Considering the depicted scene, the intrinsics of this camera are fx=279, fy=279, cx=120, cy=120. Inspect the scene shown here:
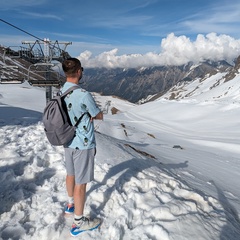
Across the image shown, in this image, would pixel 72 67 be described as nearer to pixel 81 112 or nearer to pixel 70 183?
pixel 81 112

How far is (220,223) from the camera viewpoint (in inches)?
200

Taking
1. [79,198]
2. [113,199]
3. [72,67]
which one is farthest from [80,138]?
[113,199]

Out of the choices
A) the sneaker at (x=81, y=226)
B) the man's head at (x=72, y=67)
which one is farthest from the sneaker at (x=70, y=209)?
the man's head at (x=72, y=67)

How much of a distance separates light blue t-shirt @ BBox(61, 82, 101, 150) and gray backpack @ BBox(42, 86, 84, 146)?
0.07 metres

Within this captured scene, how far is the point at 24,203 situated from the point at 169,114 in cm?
4740

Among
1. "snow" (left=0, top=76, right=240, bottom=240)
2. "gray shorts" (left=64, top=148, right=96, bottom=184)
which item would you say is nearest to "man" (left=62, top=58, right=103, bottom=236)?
"gray shorts" (left=64, top=148, right=96, bottom=184)

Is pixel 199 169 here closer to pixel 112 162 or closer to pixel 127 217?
pixel 112 162

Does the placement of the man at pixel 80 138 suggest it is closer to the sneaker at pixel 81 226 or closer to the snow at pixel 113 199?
the sneaker at pixel 81 226

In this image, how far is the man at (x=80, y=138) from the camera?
4328mm

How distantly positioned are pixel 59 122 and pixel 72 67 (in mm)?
877

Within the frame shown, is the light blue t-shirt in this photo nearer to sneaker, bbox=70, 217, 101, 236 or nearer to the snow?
sneaker, bbox=70, 217, 101, 236

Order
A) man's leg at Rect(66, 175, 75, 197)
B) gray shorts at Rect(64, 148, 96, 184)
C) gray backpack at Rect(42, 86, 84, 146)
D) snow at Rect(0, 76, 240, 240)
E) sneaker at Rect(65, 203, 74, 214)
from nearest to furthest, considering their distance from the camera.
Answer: gray backpack at Rect(42, 86, 84, 146) → gray shorts at Rect(64, 148, 96, 184) → snow at Rect(0, 76, 240, 240) → man's leg at Rect(66, 175, 75, 197) → sneaker at Rect(65, 203, 74, 214)

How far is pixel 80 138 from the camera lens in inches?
174

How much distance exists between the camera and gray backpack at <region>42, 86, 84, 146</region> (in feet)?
14.1
